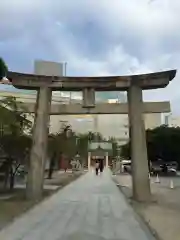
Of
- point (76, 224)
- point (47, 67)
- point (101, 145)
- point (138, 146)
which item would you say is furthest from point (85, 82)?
point (101, 145)

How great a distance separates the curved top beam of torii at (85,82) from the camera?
75.4 ft

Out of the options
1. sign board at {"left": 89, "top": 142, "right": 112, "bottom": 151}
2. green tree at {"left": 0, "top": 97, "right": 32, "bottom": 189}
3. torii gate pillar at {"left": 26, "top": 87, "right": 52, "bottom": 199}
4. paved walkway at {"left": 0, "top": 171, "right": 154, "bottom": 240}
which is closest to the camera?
paved walkway at {"left": 0, "top": 171, "right": 154, "bottom": 240}

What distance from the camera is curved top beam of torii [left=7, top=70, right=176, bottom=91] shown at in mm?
22969

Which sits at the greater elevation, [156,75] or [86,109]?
[156,75]

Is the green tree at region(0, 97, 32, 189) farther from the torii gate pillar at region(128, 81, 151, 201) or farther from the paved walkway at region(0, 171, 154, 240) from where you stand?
the torii gate pillar at region(128, 81, 151, 201)

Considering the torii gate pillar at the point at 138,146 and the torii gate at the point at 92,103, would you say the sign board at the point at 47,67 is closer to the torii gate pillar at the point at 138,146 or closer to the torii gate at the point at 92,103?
the torii gate at the point at 92,103

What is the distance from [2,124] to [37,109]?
2.72 m

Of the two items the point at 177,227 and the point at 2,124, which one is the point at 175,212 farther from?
the point at 2,124

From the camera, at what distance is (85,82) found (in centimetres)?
2358

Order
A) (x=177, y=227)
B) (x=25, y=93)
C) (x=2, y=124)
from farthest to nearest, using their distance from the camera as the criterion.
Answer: (x=25, y=93)
(x=2, y=124)
(x=177, y=227)

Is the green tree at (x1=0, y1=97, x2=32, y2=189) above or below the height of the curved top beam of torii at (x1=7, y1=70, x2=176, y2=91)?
below

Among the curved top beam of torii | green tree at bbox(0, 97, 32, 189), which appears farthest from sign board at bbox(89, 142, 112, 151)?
the curved top beam of torii

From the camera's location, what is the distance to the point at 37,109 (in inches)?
930

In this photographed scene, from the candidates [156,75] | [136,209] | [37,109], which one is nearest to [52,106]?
[37,109]
